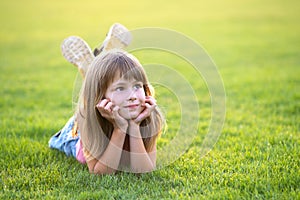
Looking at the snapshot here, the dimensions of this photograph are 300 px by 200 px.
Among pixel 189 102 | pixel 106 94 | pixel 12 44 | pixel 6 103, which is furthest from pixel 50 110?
pixel 12 44

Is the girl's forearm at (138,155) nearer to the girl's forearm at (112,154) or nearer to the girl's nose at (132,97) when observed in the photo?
the girl's forearm at (112,154)

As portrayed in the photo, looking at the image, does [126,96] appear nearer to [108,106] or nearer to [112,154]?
[108,106]

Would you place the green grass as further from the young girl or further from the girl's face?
the girl's face

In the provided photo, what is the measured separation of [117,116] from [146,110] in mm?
204

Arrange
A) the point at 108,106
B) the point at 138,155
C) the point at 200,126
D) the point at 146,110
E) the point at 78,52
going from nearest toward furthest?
the point at 108,106
the point at 146,110
the point at 138,155
the point at 78,52
the point at 200,126

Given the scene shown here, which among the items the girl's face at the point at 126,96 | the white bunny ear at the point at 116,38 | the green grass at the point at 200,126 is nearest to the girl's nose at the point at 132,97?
the girl's face at the point at 126,96

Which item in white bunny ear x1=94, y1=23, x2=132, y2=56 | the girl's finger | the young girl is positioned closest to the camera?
the girl's finger

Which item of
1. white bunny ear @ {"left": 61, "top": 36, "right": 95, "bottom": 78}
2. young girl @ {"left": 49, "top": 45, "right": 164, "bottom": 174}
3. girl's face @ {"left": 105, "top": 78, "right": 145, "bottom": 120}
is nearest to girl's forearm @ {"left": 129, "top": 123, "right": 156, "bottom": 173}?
young girl @ {"left": 49, "top": 45, "right": 164, "bottom": 174}

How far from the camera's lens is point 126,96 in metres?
2.85

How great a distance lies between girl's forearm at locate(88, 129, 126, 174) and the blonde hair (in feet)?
0.19

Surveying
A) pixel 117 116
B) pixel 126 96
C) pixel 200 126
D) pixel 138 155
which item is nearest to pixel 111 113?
pixel 117 116

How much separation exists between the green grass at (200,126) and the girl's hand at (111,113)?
37cm

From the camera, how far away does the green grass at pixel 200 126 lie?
110 inches

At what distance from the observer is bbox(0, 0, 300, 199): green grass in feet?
9.19
